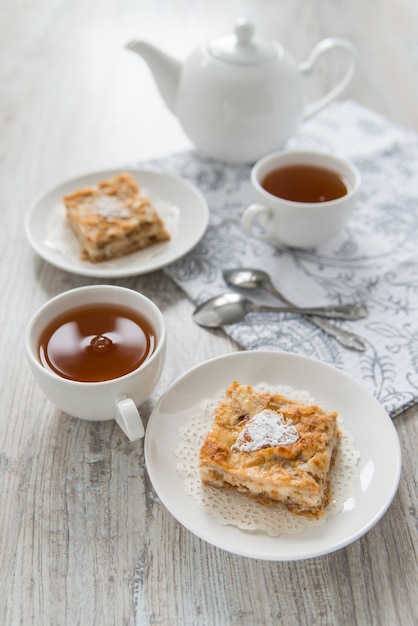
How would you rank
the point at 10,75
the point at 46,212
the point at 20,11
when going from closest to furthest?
the point at 46,212 → the point at 10,75 → the point at 20,11

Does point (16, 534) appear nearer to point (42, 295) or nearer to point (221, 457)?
point (221, 457)

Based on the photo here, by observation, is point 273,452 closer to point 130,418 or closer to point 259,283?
point 130,418

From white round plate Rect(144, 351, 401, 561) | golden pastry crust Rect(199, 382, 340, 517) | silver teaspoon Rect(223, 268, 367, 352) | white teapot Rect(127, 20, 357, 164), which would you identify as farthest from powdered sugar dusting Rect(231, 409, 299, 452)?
white teapot Rect(127, 20, 357, 164)

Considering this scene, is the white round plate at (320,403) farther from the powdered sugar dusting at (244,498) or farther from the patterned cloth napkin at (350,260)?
the patterned cloth napkin at (350,260)

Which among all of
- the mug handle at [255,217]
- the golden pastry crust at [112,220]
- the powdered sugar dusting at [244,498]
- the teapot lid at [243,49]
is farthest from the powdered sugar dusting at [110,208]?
the powdered sugar dusting at [244,498]

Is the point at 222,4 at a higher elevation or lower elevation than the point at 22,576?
higher

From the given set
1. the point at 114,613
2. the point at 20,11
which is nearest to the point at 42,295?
the point at 114,613
